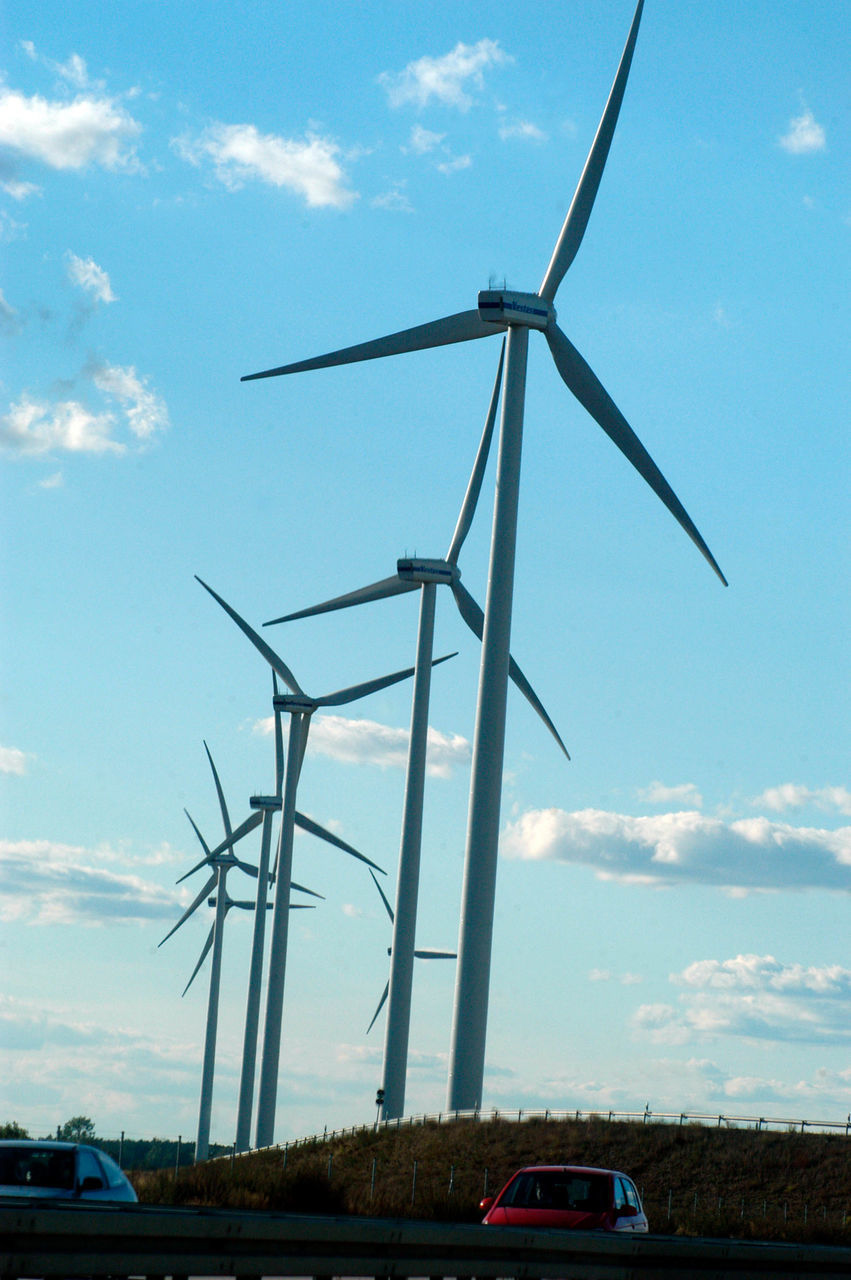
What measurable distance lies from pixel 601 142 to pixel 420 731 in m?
27.0

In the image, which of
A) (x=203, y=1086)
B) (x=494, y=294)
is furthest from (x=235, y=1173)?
(x=203, y=1086)

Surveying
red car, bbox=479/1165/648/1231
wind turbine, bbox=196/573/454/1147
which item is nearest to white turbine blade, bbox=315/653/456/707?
wind turbine, bbox=196/573/454/1147

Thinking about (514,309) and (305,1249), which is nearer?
(305,1249)

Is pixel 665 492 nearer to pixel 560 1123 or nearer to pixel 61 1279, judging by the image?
pixel 560 1123

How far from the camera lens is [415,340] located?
2375 inches

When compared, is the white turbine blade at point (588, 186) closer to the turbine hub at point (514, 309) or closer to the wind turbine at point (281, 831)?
the turbine hub at point (514, 309)

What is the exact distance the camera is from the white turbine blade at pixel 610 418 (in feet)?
175

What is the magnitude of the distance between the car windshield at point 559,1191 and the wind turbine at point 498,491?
3173 cm

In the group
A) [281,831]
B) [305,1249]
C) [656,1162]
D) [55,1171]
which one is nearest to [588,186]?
[656,1162]

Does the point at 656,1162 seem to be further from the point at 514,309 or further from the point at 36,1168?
the point at 36,1168

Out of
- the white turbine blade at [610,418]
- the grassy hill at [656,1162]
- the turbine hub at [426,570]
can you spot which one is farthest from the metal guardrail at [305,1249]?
the turbine hub at [426,570]

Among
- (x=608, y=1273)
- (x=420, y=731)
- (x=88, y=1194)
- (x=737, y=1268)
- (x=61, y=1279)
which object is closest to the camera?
(x=61, y=1279)

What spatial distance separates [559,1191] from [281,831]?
222ft

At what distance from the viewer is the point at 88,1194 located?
18406 mm
